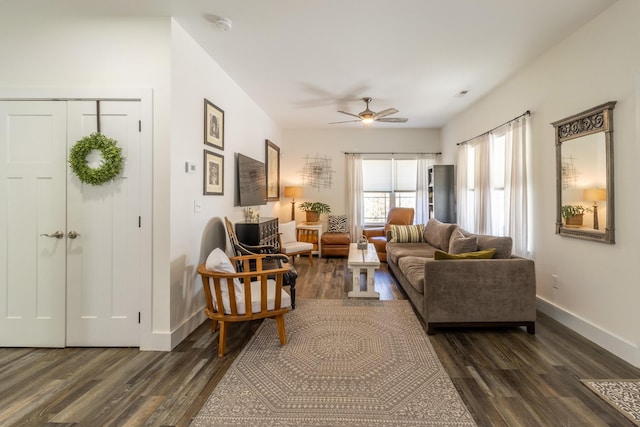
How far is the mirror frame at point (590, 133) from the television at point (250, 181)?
12.1 ft

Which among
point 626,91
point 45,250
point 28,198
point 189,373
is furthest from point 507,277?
point 28,198

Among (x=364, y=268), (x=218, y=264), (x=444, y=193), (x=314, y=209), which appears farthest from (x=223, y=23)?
(x=444, y=193)

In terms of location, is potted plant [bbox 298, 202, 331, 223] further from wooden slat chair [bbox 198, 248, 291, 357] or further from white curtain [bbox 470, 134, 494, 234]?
wooden slat chair [bbox 198, 248, 291, 357]

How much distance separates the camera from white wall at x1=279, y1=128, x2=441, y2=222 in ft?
23.1

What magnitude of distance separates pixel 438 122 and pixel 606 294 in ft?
15.2

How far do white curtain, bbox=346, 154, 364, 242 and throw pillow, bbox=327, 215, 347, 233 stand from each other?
165 millimetres

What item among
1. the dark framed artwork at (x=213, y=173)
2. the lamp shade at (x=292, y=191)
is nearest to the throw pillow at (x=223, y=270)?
the dark framed artwork at (x=213, y=173)

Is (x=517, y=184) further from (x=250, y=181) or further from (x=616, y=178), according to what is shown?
(x=250, y=181)

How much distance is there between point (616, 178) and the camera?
251 centimetres

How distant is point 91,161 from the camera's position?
2.56m

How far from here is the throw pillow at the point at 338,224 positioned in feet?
22.6

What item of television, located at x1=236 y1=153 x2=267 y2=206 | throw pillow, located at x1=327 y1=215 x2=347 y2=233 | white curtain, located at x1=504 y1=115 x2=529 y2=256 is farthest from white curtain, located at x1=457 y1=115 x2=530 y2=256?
television, located at x1=236 y1=153 x2=267 y2=206

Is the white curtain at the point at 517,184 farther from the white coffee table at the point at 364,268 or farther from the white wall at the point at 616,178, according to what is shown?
the white coffee table at the point at 364,268

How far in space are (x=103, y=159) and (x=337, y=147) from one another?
16.9ft
